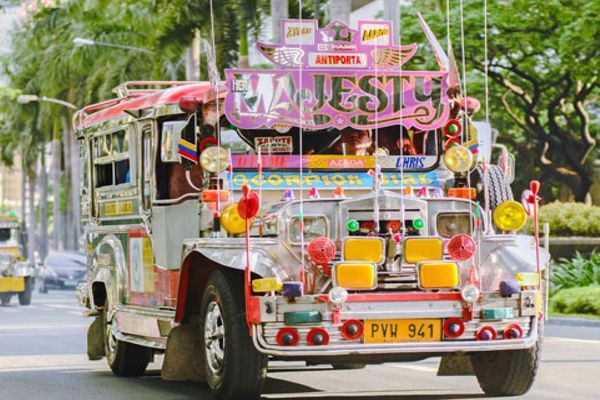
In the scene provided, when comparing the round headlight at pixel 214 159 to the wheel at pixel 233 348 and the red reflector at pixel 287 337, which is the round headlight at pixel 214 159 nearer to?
the wheel at pixel 233 348

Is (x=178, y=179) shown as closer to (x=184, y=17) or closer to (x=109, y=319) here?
(x=109, y=319)

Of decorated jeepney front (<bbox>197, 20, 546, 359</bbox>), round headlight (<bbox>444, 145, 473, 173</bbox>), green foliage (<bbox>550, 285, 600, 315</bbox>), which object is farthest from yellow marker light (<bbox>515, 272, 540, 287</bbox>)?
green foliage (<bbox>550, 285, 600, 315</bbox>)

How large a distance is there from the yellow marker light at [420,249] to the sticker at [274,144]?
7.15 ft

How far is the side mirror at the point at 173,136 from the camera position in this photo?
11875mm

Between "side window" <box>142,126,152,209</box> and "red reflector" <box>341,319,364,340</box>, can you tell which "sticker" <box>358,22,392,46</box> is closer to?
"side window" <box>142,126,152,209</box>

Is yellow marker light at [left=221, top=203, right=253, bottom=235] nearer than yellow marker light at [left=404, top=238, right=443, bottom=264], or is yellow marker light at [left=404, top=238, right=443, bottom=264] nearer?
yellow marker light at [left=404, top=238, right=443, bottom=264]

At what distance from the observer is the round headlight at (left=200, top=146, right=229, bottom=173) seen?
36.3 feet

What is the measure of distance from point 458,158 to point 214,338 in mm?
2176

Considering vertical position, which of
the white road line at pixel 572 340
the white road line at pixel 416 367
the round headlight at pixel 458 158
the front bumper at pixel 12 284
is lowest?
the white road line at pixel 572 340

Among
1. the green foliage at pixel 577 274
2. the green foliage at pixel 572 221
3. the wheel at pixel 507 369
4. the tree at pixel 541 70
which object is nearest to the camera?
the wheel at pixel 507 369

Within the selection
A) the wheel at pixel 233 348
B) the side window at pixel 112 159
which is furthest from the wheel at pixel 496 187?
the side window at pixel 112 159

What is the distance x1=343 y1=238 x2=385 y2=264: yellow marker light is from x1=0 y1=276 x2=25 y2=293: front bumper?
29.1 meters

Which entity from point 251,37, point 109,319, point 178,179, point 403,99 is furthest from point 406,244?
point 251,37

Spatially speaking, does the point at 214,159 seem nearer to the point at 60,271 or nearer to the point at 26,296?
the point at 26,296
